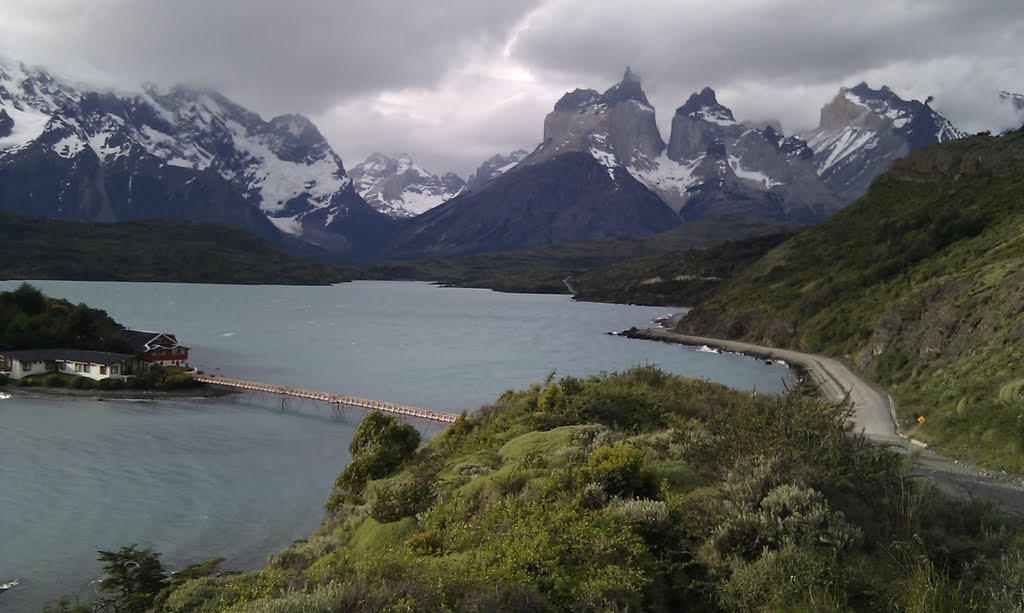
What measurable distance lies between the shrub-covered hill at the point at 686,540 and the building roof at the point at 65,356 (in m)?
53.4

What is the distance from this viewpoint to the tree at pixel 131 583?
17.3m

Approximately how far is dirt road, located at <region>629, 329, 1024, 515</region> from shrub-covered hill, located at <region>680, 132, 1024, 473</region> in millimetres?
1169

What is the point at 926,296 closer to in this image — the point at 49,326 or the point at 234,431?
the point at 234,431

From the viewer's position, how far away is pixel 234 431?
44844mm

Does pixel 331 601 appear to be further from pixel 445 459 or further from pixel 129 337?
pixel 129 337

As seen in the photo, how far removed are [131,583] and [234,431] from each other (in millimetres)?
26925

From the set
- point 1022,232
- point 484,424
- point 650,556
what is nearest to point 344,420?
point 484,424

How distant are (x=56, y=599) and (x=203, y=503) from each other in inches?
378

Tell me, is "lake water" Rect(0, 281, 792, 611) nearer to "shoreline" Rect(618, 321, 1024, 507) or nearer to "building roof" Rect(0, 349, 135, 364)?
"shoreline" Rect(618, 321, 1024, 507)

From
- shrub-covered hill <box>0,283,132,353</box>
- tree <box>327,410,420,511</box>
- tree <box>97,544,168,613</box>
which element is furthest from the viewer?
shrub-covered hill <box>0,283,132,353</box>

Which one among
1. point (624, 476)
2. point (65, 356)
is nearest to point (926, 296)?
point (624, 476)

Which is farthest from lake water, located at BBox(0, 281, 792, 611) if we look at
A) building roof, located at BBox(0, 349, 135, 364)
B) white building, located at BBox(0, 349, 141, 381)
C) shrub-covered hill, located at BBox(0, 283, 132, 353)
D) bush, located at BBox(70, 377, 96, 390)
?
shrub-covered hill, located at BBox(0, 283, 132, 353)

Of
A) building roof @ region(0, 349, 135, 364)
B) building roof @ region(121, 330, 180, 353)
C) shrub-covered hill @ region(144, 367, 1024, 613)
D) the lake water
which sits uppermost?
shrub-covered hill @ region(144, 367, 1024, 613)

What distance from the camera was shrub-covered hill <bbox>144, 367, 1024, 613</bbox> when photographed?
687 centimetres
